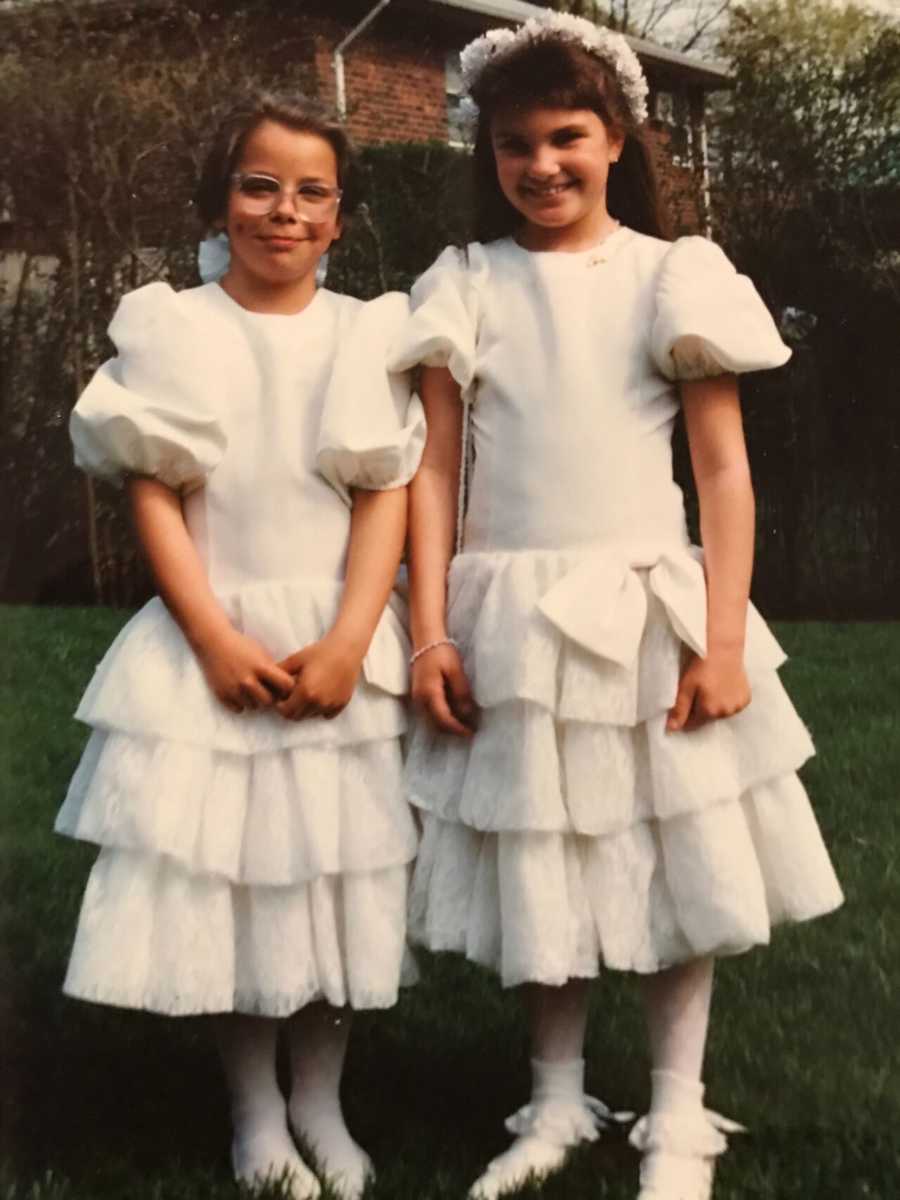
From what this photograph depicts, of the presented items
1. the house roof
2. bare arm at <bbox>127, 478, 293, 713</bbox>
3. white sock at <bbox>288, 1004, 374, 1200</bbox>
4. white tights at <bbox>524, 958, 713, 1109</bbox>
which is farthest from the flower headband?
white sock at <bbox>288, 1004, 374, 1200</bbox>

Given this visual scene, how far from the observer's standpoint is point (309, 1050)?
2.21m

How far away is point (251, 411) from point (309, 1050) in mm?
962

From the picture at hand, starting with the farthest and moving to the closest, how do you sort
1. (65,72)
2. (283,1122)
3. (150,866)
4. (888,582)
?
(888,582) < (65,72) < (283,1122) < (150,866)

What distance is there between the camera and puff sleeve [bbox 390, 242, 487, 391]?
2129 millimetres

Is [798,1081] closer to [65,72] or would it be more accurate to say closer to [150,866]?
[150,866]

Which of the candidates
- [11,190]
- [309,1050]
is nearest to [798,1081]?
[309,1050]

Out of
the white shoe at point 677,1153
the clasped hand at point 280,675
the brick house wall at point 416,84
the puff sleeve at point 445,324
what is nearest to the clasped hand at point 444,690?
the clasped hand at point 280,675

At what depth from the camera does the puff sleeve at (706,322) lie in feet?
6.73

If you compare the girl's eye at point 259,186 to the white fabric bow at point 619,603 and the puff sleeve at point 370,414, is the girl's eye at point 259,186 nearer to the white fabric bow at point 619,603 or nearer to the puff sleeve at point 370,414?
the puff sleeve at point 370,414

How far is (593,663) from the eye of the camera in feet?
6.70

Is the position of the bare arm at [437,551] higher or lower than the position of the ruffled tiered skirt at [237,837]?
higher

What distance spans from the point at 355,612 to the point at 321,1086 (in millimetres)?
737

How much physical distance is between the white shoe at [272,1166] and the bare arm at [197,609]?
26.1 inches

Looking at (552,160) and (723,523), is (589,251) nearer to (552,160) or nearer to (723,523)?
(552,160)
